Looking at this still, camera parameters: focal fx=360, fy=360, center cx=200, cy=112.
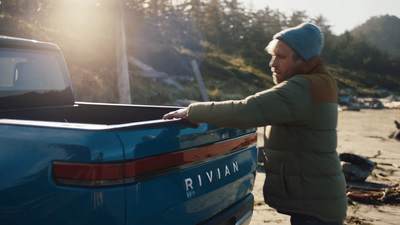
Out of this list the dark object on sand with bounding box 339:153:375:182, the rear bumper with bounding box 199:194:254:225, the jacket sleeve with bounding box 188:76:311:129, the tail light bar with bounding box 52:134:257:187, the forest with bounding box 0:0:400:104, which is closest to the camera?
the tail light bar with bounding box 52:134:257:187

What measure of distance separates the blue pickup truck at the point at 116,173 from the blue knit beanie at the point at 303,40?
28.5 inches

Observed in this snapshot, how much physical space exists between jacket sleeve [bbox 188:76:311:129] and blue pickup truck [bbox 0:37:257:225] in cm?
29

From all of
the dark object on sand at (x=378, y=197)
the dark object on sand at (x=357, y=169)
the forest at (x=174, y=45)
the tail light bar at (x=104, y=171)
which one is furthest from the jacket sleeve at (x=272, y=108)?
the forest at (x=174, y=45)

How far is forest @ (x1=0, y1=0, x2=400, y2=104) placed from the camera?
18.4 meters

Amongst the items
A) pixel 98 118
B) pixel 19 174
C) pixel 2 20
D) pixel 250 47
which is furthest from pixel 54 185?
pixel 250 47

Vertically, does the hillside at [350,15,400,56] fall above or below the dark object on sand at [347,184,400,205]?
above

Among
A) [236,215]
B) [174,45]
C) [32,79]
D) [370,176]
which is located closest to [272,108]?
[236,215]

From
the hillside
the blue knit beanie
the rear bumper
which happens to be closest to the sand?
the rear bumper

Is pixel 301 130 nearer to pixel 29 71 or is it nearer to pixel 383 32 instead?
pixel 29 71

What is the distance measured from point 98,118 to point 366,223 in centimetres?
327

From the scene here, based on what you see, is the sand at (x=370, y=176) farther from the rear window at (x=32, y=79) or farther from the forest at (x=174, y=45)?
A: the forest at (x=174, y=45)

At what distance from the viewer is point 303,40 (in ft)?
6.82

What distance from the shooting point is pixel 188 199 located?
2.10m

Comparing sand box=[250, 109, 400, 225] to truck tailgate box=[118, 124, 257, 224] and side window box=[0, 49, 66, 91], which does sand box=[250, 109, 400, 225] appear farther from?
side window box=[0, 49, 66, 91]
